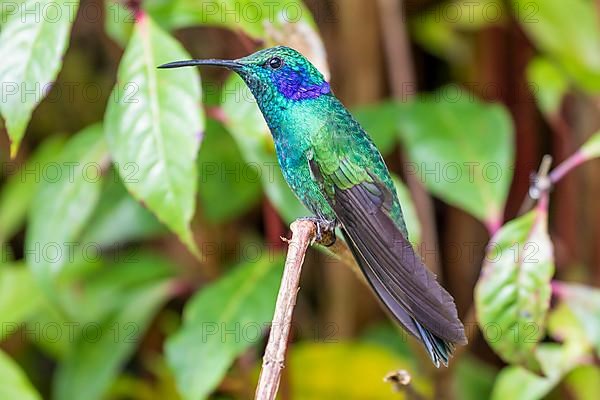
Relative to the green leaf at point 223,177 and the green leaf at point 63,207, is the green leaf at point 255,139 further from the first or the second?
the green leaf at point 223,177

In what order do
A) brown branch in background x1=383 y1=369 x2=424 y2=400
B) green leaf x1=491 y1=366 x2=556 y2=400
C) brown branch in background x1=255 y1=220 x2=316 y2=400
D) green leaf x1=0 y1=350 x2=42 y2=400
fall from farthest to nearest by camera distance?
green leaf x1=491 y1=366 x2=556 y2=400 < green leaf x1=0 y1=350 x2=42 y2=400 < brown branch in background x1=383 y1=369 x2=424 y2=400 < brown branch in background x1=255 y1=220 x2=316 y2=400

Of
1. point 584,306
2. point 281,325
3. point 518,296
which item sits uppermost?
point 281,325

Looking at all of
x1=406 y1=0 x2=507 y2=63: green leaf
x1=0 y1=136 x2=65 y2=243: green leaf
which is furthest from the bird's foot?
x1=406 y1=0 x2=507 y2=63: green leaf

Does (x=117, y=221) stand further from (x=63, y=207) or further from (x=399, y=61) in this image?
(x=399, y=61)

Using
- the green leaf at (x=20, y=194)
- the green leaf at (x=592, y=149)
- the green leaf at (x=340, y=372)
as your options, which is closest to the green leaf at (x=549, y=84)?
the green leaf at (x=592, y=149)

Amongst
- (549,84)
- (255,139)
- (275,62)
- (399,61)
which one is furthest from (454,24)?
(275,62)

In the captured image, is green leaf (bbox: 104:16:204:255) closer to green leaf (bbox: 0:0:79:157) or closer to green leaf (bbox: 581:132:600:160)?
green leaf (bbox: 0:0:79:157)
